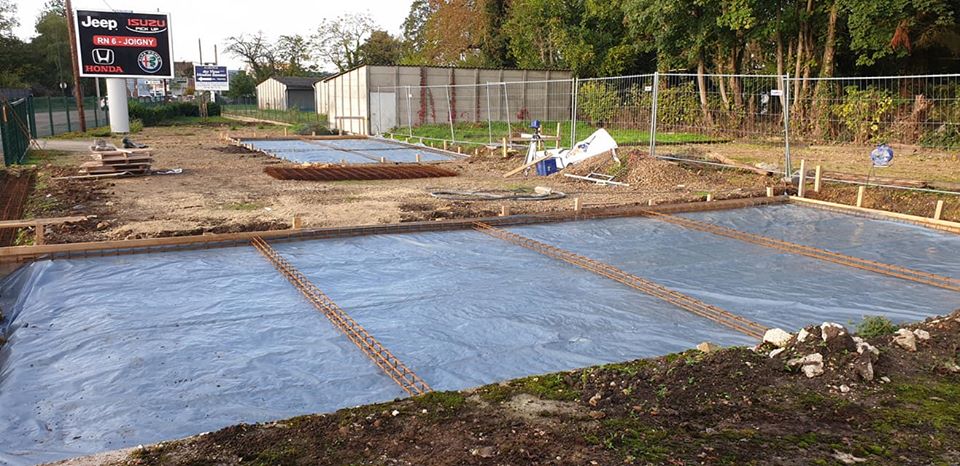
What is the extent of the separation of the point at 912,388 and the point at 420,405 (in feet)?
8.60

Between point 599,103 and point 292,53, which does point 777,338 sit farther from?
point 292,53

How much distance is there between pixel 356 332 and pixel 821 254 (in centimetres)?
513

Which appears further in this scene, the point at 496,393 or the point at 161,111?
the point at 161,111

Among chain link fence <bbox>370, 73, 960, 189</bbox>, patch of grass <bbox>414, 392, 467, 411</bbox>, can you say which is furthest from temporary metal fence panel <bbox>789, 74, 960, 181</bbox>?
patch of grass <bbox>414, 392, 467, 411</bbox>

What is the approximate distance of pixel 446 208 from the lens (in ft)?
31.6

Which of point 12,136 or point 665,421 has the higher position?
point 12,136

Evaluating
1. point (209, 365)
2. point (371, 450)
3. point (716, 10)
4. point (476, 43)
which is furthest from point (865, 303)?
point (476, 43)

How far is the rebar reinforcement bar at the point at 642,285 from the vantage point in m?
4.98

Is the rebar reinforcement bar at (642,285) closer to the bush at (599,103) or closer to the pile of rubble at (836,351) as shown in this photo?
the pile of rubble at (836,351)

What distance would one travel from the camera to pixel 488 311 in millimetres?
5203

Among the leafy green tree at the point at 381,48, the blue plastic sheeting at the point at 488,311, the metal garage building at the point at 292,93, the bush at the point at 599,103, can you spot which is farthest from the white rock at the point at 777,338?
the leafy green tree at the point at 381,48

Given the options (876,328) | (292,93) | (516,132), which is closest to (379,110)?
(516,132)

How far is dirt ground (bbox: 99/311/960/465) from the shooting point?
289 centimetres

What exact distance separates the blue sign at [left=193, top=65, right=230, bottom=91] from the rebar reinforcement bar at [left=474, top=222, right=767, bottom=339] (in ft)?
148
